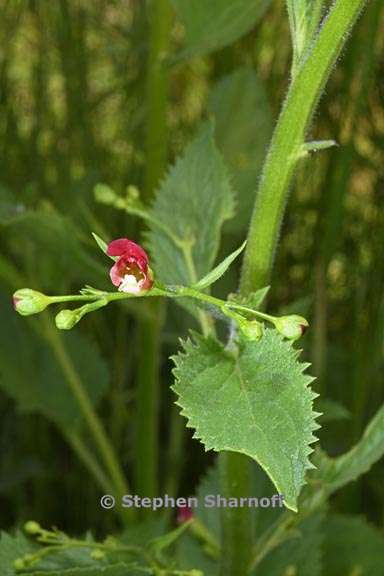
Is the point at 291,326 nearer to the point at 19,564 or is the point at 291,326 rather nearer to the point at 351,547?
the point at 19,564

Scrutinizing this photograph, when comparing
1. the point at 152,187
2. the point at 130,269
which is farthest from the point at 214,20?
the point at 130,269

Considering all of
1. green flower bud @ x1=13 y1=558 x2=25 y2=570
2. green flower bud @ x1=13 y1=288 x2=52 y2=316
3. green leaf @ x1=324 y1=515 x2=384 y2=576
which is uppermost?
green flower bud @ x1=13 y1=288 x2=52 y2=316

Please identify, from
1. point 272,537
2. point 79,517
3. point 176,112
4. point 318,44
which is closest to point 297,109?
point 318,44

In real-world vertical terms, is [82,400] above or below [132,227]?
below

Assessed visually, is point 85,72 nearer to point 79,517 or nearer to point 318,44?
point 79,517

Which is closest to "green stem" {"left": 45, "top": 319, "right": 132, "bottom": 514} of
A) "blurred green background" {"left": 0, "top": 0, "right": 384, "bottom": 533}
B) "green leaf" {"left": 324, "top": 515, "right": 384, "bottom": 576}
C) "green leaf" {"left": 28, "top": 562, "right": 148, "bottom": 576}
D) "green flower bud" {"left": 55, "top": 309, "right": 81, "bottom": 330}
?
"blurred green background" {"left": 0, "top": 0, "right": 384, "bottom": 533}

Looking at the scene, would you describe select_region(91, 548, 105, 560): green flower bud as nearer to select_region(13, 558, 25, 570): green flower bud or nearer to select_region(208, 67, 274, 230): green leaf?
select_region(13, 558, 25, 570): green flower bud
